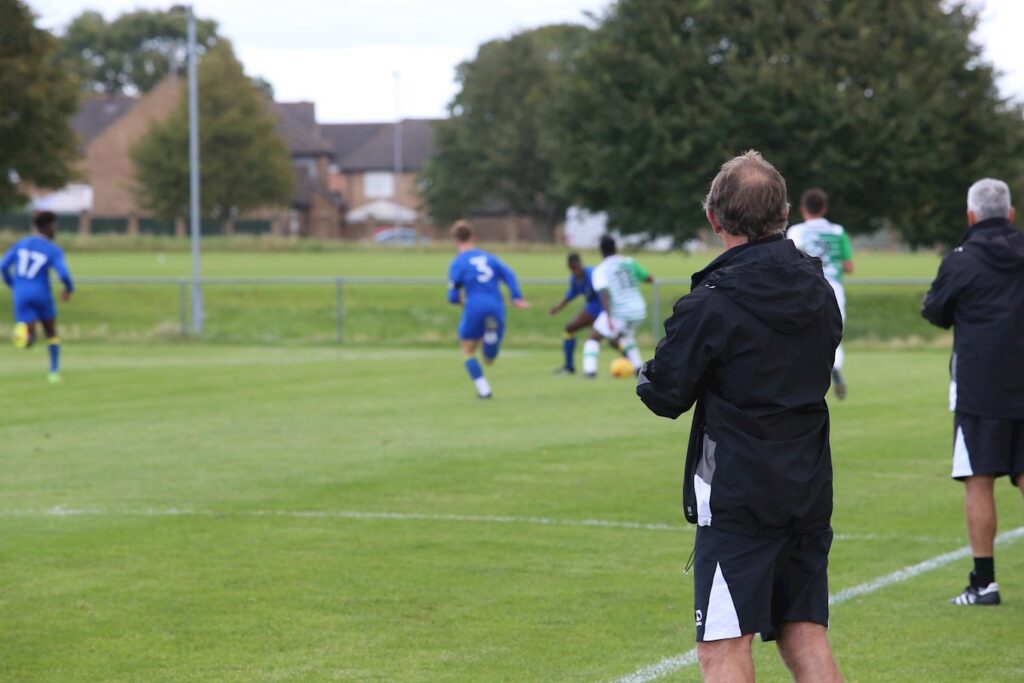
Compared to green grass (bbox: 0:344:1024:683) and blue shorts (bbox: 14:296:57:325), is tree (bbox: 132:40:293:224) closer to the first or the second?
blue shorts (bbox: 14:296:57:325)

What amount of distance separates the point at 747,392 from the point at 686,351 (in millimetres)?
218

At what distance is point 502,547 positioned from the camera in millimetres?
9086

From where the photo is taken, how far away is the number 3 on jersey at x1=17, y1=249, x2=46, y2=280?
20.9 metres

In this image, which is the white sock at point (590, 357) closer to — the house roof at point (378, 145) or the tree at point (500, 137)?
the tree at point (500, 137)

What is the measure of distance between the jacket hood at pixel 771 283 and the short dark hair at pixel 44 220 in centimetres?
1709

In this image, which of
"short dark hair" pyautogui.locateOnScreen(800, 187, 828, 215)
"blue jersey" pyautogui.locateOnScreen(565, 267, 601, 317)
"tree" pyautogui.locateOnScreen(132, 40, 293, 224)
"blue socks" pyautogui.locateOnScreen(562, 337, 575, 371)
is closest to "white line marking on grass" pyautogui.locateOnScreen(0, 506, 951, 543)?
"short dark hair" pyautogui.locateOnScreen(800, 187, 828, 215)

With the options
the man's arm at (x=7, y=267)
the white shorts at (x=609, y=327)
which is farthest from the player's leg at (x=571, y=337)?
the man's arm at (x=7, y=267)

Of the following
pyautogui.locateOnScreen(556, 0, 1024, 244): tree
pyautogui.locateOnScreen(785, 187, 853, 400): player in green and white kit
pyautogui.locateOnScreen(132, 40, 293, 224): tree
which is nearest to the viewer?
pyautogui.locateOnScreen(785, 187, 853, 400): player in green and white kit

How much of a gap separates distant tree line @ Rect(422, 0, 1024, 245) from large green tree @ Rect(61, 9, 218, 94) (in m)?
81.9

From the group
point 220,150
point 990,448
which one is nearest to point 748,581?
point 990,448

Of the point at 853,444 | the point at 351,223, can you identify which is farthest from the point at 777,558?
the point at 351,223

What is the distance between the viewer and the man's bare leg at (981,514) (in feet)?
24.8

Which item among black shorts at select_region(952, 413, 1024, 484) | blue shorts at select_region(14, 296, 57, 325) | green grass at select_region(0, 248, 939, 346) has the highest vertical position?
black shorts at select_region(952, 413, 1024, 484)

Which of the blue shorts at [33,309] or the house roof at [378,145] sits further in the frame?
the house roof at [378,145]
